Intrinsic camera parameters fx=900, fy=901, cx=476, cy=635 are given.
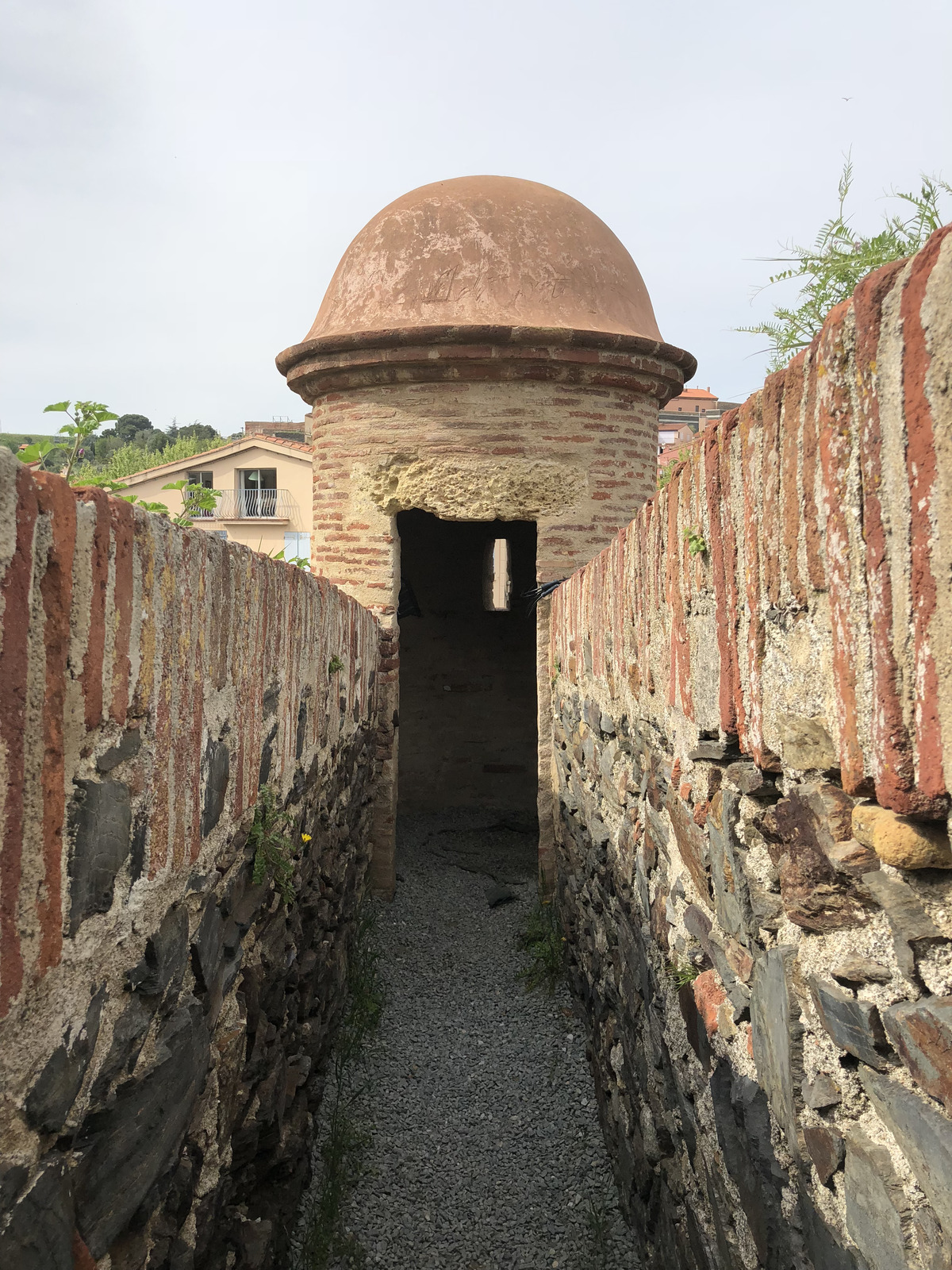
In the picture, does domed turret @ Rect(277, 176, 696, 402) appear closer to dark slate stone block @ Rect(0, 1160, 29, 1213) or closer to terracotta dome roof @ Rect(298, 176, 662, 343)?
terracotta dome roof @ Rect(298, 176, 662, 343)

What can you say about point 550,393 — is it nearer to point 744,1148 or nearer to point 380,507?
point 380,507

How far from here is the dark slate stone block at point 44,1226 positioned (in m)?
0.99

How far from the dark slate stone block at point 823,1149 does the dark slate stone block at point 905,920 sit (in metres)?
0.35

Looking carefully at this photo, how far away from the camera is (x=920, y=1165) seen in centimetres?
98

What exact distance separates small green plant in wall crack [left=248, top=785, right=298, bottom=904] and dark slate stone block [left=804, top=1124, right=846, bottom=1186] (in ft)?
4.14

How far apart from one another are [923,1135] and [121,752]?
1.09 metres

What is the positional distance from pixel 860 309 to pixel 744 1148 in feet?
4.49

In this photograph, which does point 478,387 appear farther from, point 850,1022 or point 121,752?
point 850,1022

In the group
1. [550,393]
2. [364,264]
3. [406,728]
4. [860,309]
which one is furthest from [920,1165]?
[406,728]

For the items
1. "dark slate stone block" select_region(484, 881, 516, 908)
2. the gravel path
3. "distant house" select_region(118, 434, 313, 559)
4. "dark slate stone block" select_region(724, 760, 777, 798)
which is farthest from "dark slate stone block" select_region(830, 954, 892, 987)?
"distant house" select_region(118, 434, 313, 559)

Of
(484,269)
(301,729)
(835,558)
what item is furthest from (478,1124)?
(484,269)

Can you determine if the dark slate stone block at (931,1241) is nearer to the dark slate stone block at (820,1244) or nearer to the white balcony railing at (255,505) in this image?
the dark slate stone block at (820,1244)

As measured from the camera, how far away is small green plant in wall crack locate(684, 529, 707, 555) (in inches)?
68.0

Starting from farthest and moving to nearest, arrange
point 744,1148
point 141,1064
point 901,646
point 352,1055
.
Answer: point 352,1055, point 744,1148, point 141,1064, point 901,646
